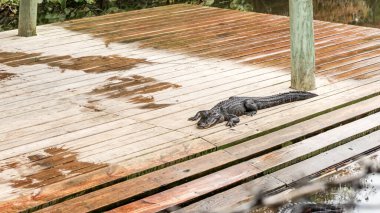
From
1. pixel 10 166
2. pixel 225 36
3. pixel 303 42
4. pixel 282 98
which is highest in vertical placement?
pixel 303 42

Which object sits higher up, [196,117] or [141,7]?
[141,7]

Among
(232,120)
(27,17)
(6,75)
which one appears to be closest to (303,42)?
(232,120)

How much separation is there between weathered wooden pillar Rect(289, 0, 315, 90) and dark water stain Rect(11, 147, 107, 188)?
1927 millimetres

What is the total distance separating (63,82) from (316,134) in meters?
2.33

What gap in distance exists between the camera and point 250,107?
445 centimetres

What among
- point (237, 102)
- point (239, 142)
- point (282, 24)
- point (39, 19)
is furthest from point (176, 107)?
point (39, 19)

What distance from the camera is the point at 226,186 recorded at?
11.1 feet

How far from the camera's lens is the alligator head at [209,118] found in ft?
13.8

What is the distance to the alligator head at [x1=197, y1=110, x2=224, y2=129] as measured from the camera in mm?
4203

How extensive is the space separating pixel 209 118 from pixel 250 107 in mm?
348

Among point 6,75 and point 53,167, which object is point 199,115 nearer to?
point 53,167

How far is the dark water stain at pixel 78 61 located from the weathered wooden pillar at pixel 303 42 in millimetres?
1639

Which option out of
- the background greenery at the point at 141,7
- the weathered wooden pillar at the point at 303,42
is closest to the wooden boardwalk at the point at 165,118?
the weathered wooden pillar at the point at 303,42

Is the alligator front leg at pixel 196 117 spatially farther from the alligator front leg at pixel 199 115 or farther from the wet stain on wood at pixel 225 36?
the wet stain on wood at pixel 225 36
